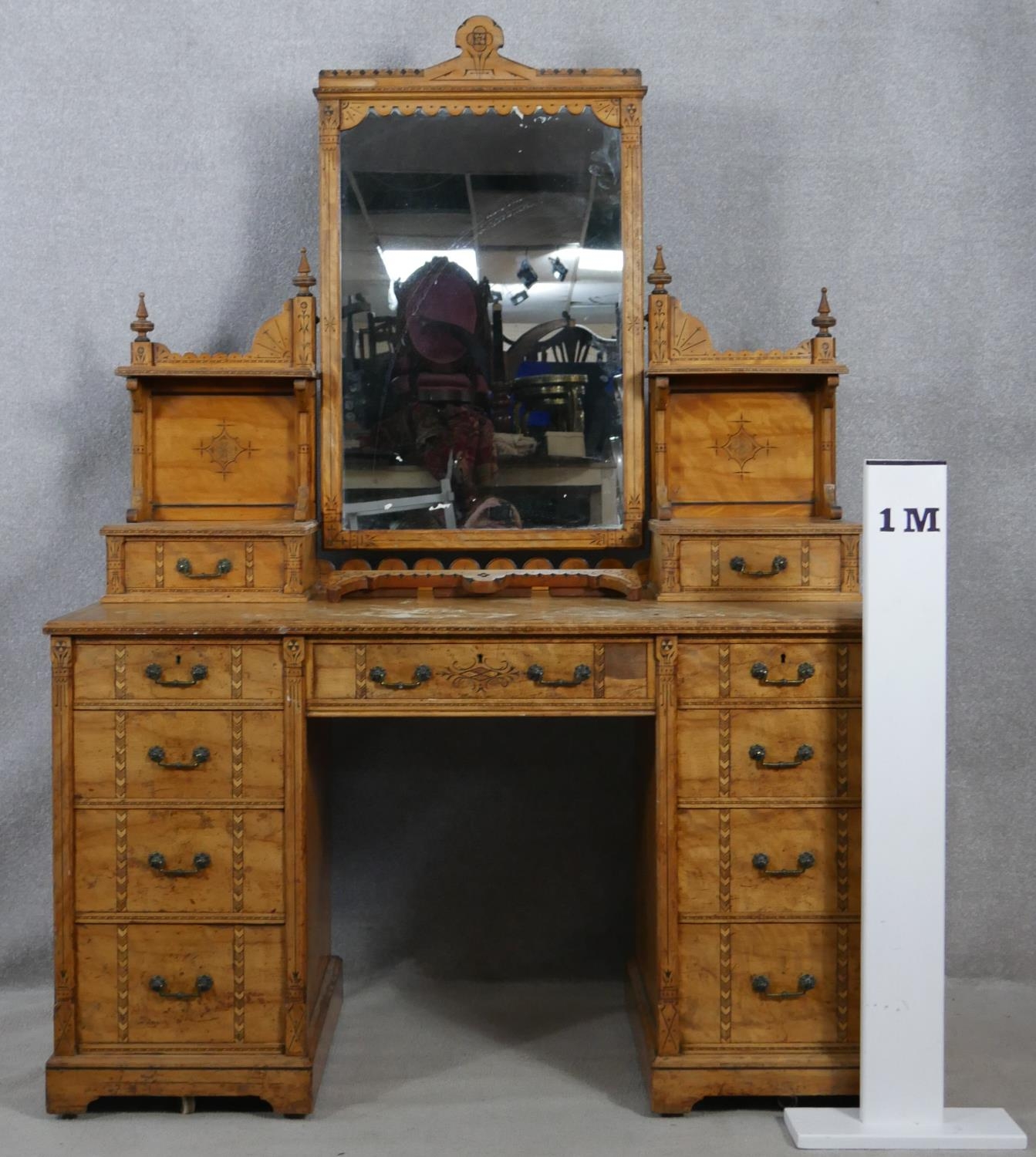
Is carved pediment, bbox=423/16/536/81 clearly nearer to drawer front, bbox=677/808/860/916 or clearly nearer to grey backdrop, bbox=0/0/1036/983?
grey backdrop, bbox=0/0/1036/983

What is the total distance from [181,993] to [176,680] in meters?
0.71

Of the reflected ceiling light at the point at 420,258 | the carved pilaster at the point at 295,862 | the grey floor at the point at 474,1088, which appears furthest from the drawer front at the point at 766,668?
the reflected ceiling light at the point at 420,258

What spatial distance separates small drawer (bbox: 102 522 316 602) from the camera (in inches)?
126

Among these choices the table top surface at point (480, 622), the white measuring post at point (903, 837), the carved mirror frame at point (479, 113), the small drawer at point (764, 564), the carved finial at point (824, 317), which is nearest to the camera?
the white measuring post at point (903, 837)

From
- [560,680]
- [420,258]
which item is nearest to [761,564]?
[560,680]

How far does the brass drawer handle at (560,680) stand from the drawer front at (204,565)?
28.2 inches

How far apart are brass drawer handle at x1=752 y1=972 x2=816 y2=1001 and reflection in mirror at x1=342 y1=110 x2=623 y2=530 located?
120cm

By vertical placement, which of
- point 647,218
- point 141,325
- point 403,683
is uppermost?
point 647,218

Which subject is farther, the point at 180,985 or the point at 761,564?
the point at 761,564

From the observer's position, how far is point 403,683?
290 centimetres

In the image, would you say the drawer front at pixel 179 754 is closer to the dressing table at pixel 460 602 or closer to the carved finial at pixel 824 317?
the dressing table at pixel 460 602

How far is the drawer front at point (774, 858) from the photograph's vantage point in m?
2.91

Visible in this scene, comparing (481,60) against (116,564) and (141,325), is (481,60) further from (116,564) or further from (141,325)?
(116,564)

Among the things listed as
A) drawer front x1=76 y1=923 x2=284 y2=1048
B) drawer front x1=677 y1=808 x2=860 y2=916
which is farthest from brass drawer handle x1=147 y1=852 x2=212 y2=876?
drawer front x1=677 y1=808 x2=860 y2=916
